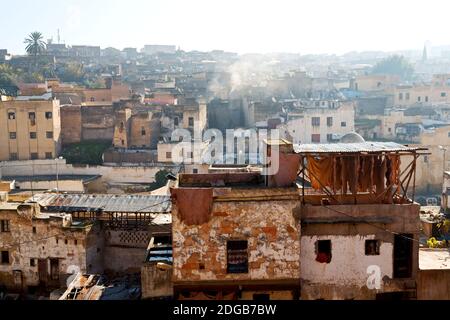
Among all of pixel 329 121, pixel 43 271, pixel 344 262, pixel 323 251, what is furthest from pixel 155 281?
pixel 329 121

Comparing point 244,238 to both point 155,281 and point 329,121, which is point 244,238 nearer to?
point 155,281

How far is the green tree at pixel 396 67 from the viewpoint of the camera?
10516cm

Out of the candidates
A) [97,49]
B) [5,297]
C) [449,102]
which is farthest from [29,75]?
[5,297]

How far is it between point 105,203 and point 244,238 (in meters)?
12.6

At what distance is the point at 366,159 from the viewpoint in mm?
15711

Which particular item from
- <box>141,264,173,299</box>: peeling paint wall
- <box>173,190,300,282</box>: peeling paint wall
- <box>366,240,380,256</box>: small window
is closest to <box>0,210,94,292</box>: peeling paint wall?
<box>141,264,173,299</box>: peeling paint wall

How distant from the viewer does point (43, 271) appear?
2339 cm

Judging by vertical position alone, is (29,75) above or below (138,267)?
above

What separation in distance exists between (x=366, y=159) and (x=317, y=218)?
2071mm

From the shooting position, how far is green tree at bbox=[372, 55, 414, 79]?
4140 inches

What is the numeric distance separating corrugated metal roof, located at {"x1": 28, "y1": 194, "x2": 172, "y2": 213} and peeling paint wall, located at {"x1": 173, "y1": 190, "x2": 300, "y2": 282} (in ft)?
33.8

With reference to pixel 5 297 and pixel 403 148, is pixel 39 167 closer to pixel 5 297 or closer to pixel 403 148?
pixel 5 297
